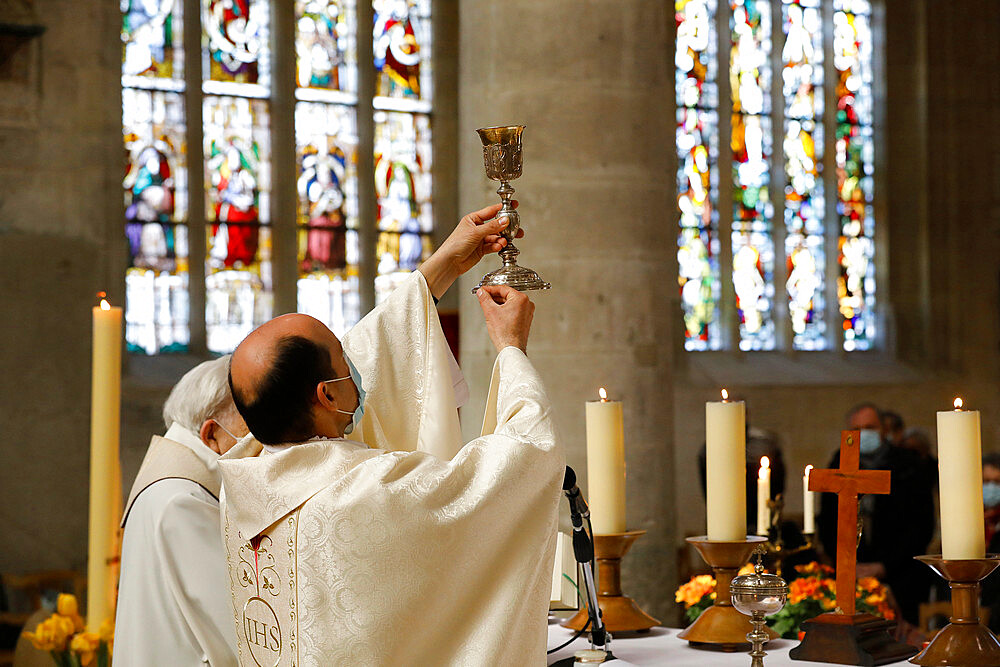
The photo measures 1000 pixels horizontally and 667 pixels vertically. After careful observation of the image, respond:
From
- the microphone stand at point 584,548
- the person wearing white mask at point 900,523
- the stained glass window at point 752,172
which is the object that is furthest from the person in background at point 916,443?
the microphone stand at point 584,548

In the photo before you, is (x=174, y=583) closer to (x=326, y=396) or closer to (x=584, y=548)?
(x=326, y=396)

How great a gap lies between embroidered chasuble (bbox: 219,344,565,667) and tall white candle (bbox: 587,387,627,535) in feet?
1.30

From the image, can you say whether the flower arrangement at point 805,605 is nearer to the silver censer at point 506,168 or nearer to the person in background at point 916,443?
the silver censer at point 506,168

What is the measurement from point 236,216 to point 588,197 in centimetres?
347

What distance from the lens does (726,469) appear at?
7.98 ft

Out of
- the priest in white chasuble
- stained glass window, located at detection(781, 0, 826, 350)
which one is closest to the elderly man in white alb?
the priest in white chasuble

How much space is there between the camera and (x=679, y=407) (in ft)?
32.1

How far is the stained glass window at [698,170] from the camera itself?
10469 mm

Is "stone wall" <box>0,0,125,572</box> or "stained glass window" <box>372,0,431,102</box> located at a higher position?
"stained glass window" <box>372,0,431,102</box>

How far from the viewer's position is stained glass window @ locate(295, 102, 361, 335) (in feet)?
29.7

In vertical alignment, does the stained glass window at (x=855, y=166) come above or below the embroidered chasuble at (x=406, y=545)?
above

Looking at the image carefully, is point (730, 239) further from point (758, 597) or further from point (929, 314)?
point (758, 597)

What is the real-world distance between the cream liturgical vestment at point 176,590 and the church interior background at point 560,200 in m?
3.47

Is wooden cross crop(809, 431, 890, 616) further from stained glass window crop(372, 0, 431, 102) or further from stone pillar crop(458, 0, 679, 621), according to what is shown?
stained glass window crop(372, 0, 431, 102)
